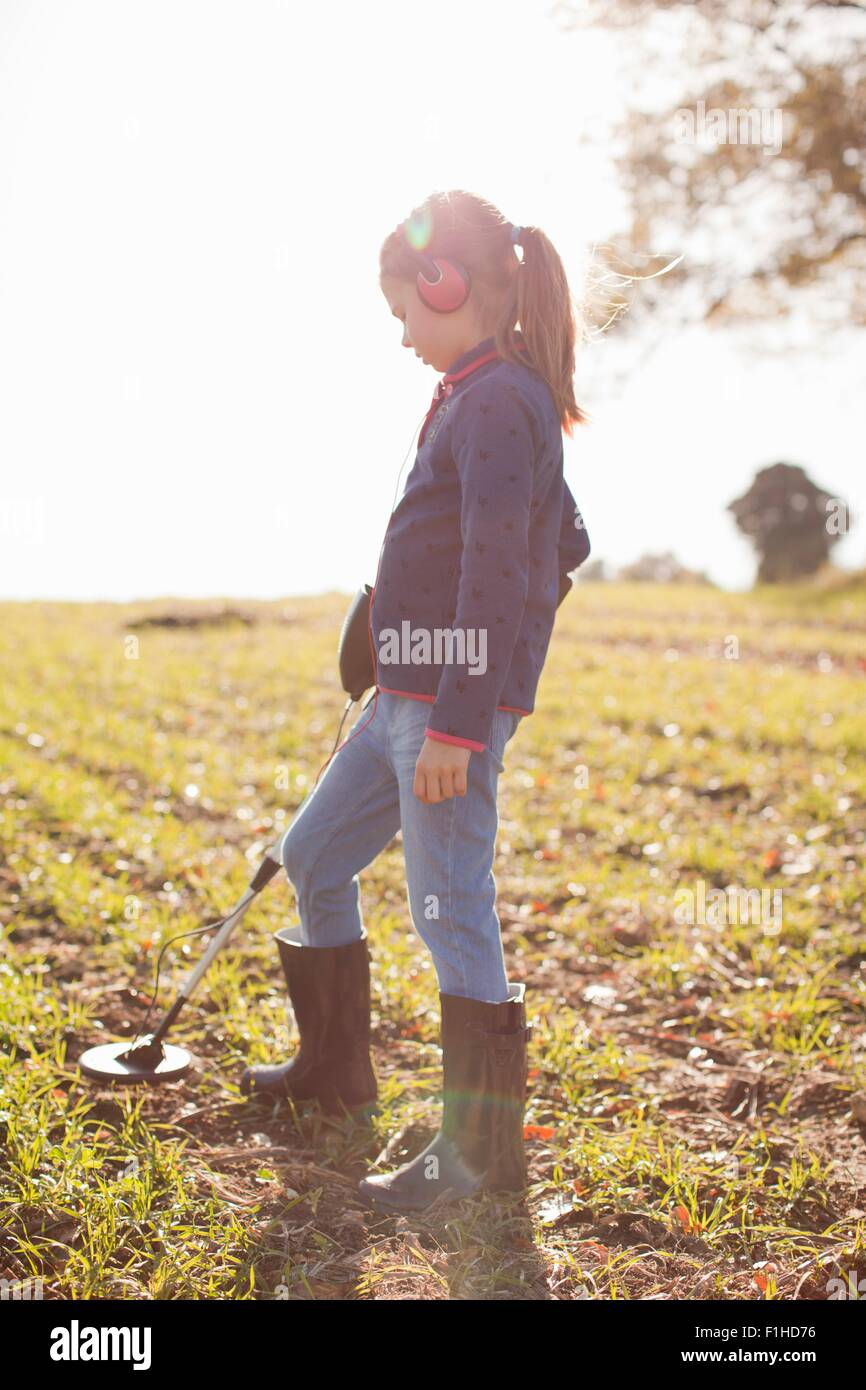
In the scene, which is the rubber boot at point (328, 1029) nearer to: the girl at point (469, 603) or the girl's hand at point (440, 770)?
the girl at point (469, 603)

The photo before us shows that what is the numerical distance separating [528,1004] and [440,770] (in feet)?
5.75

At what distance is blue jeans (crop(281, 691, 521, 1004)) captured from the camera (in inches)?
98.9

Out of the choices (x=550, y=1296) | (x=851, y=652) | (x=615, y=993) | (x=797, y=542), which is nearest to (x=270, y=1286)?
(x=550, y=1296)

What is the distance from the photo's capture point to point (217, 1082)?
126 inches

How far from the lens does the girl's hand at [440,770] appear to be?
7.73 ft

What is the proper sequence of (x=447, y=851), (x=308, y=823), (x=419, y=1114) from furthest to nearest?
1. (x=419, y=1114)
2. (x=308, y=823)
3. (x=447, y=851)

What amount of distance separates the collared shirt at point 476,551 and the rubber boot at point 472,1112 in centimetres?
68

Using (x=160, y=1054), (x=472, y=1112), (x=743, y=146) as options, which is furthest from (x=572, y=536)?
(x=743, y=146)

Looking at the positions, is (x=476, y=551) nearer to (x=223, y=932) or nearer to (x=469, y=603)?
(x=469, y=603)

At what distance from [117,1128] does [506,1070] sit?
1.05 meters

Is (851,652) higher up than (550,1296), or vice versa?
(851,652)

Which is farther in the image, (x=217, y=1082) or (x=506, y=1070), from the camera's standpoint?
(x=217, y=1082)

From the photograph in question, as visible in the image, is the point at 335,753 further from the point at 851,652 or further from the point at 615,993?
the point at 851,652

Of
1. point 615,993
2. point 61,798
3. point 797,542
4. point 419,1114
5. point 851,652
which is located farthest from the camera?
point 797,542
